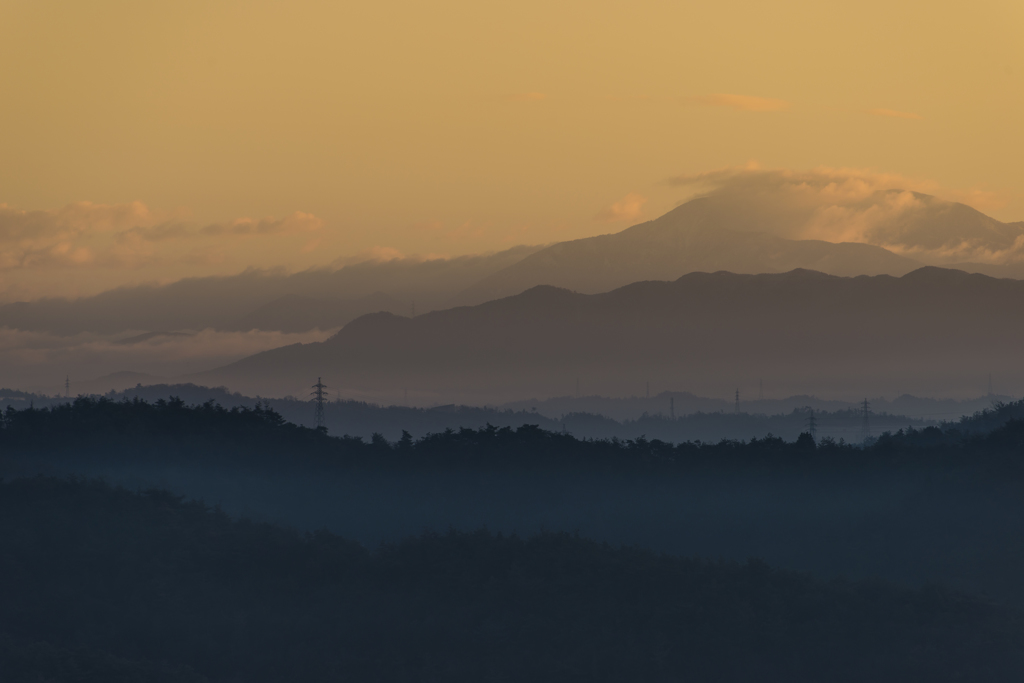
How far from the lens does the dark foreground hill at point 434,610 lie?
7725 centimetres

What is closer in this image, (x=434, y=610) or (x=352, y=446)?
(x=434, y=610)

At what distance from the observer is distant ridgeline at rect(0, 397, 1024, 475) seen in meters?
117

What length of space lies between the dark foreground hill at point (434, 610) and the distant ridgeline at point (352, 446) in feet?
82.3

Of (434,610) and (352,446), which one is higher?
(352,446)

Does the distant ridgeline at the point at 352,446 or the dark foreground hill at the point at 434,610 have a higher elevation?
the distant ridgeline at the point at 352,446

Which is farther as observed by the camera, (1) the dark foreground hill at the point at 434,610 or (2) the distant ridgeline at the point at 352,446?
(2) the distant ridgeline at the point at 352,446

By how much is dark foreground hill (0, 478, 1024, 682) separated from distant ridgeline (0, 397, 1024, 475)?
25.1 m

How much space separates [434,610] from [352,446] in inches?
1754

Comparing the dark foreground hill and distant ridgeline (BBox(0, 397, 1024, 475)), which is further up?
distant ridgeline (BBox(0, 397, 1024, 475))

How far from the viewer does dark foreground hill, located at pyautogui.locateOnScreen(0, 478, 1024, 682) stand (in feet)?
253

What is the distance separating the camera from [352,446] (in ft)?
Answer: 413

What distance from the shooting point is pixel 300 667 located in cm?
7600

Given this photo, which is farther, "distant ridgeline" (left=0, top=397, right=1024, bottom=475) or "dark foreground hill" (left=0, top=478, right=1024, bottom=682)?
"distant ridgeline" (left=0, top=397, right=1024, bottom=475)

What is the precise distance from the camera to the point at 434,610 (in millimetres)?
83438
